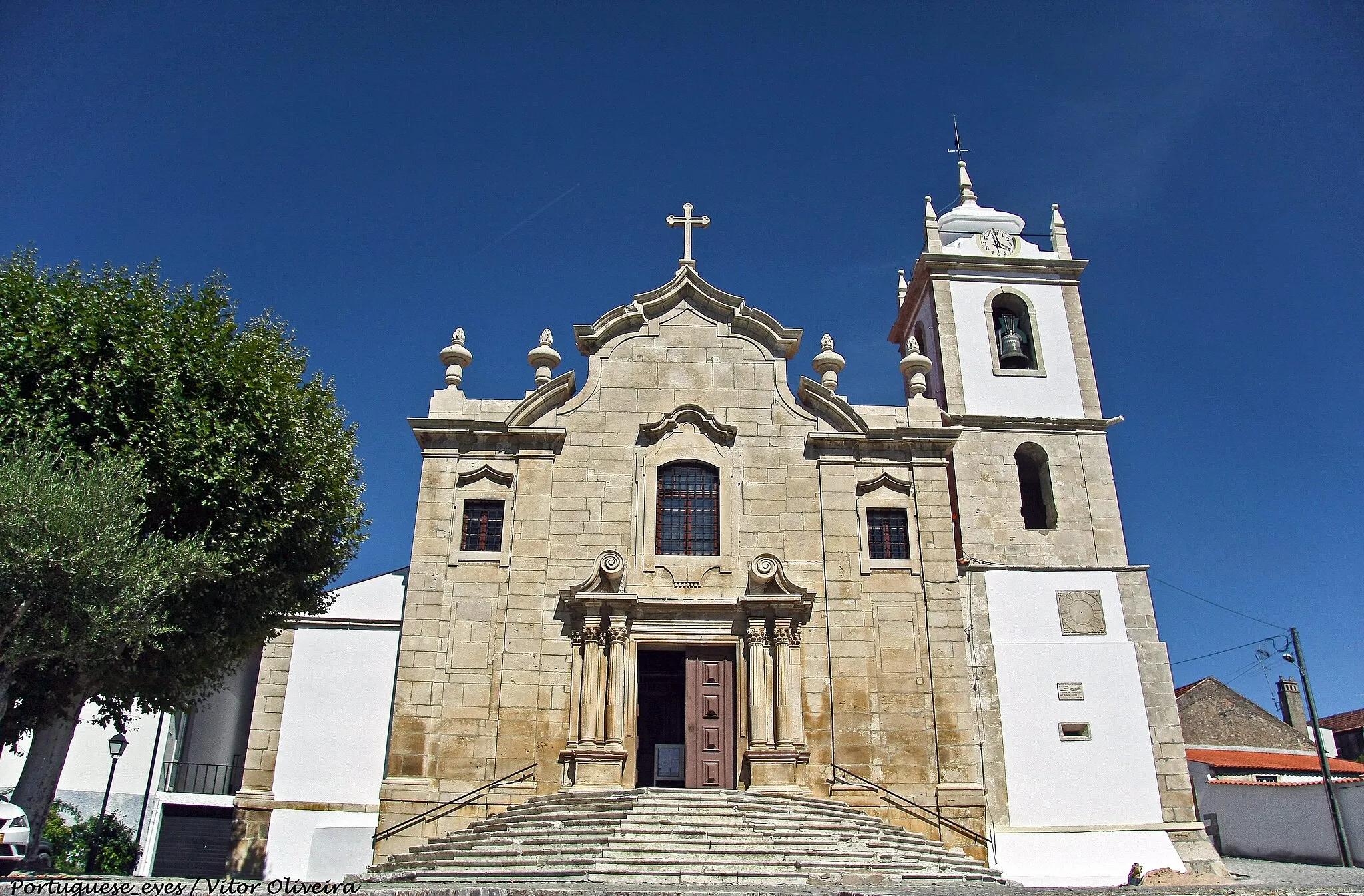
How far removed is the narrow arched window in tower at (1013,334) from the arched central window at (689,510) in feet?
25.5

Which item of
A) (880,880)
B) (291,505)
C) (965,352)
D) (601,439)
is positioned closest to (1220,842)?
(965,352)

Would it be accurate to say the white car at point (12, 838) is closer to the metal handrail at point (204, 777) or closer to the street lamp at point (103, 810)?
the street lamp at point (103, 810)

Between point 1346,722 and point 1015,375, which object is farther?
point 1346,722

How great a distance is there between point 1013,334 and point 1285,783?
1326 centimetres

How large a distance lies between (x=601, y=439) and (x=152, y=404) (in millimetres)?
8345

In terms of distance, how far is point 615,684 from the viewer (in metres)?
16.9

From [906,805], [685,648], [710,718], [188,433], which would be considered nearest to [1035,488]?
[906,805]

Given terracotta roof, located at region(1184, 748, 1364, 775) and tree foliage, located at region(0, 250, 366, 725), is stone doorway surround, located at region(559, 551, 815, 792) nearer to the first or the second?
tree foliage, located at region(0, 250, 366, 725)

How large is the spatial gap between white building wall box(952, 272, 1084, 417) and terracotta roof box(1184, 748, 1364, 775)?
13.0 metres

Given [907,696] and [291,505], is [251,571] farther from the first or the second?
[907,696]

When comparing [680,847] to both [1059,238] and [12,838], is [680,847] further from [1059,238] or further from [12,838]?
[1059,238]

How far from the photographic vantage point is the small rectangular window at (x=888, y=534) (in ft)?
60.5

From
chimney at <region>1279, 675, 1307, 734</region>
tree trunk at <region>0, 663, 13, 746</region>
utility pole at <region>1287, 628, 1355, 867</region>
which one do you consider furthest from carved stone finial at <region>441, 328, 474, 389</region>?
chimney at <region>1279, 675, 1307, 734</region>

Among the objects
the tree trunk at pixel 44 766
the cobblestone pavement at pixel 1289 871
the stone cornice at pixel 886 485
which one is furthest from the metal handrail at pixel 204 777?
the cobblestone pavement at pixel 1289 871
